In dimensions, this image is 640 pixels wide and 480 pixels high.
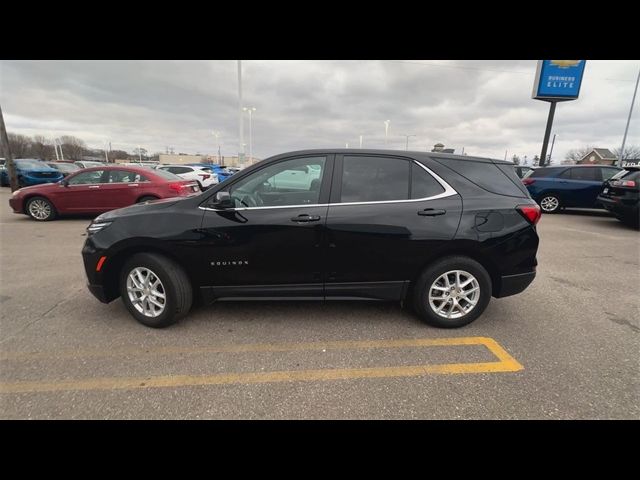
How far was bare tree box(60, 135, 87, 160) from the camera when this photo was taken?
207 feet

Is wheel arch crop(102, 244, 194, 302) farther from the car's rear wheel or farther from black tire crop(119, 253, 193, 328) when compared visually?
the car's rear wheel

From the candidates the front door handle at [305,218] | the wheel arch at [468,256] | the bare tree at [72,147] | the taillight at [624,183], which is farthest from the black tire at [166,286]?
the bare tree at [72,147]

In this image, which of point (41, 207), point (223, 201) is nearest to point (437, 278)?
point (223, 201)

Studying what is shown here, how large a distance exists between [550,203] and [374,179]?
10562 mm

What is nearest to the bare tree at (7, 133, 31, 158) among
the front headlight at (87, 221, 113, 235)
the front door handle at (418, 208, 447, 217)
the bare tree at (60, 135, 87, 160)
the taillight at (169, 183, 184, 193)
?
the bare tree at (60, 135, 87, 160)

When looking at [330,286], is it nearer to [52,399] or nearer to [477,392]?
[477,392]

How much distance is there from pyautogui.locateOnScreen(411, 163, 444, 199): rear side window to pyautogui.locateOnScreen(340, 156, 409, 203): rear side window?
0.07 metres

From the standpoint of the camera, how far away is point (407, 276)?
2971mm

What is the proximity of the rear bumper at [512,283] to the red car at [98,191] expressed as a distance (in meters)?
7.34

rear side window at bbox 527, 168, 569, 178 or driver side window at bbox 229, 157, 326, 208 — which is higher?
rear side window at bbox 527, 168, 569, 178

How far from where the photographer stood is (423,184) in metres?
2.94

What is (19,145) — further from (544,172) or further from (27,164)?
(544,172)

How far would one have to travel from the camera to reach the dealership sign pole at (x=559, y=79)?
48.7 feet

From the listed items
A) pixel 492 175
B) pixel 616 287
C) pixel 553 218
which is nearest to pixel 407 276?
pixel 492 175
